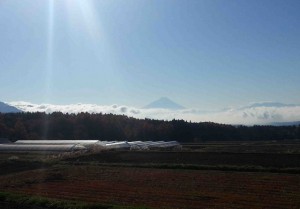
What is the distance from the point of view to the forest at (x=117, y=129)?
280 feet

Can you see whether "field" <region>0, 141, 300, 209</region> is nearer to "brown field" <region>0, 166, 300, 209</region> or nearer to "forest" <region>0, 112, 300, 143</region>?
"brown field" <region>0, 166, 300, 209</region>

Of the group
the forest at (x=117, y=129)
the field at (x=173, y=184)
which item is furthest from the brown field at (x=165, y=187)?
the forest at (x=117, y=129)

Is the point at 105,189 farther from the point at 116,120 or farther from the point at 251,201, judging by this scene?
the point at 116,120

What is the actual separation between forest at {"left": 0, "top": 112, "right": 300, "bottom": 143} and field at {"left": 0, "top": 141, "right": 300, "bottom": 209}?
5245 cm

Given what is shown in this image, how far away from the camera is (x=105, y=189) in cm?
1989

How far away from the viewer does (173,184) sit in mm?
21031

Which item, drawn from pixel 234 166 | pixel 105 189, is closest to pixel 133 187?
pixel 105 189

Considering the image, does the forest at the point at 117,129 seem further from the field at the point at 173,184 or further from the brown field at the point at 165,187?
the brown field at the point at 165,187

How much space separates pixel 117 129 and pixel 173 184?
227ft

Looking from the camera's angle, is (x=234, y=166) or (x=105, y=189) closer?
(x=105, y=189)

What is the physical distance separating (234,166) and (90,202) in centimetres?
1351

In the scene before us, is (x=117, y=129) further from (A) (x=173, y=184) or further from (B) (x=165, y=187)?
(B) (x=165, y=187)

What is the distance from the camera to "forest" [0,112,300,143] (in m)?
85.4

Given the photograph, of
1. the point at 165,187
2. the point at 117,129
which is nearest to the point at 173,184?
the point at 165,187
